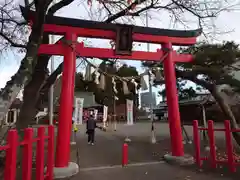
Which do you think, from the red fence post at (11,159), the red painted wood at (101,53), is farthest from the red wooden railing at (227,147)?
the red fence post at (11,159)

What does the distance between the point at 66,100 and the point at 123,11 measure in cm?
397

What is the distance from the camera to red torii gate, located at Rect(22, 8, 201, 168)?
7004 millimetres

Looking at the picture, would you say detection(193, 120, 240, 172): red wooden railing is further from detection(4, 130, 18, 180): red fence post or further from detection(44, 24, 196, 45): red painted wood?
detection(4, 130, 18, 180): red fence post

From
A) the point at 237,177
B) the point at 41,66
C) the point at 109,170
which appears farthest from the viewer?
the point at 41,66

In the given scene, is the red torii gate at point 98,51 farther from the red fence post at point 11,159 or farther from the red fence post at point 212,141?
the red fence post at point 11,159

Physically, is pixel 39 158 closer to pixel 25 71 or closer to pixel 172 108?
pixel 25 71

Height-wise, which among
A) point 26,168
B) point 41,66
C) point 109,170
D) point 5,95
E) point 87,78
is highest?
point 41,66

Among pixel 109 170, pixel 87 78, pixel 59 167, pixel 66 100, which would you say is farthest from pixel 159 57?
pixel 59 167

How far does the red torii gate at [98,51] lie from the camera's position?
7.00 m

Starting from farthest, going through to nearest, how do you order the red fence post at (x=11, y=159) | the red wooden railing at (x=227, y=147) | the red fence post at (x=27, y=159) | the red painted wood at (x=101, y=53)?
the red painted wood at (x=101, y=53) → the red wooden railing at (x=227, y=147) → the red fence post at (x=27, y=159) → the red fence post at (x=11, y=159)

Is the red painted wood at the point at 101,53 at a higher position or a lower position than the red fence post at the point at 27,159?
higher

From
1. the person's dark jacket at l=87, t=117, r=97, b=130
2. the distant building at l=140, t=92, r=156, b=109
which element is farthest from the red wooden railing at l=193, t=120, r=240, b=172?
the person's dark jacket at l=87, t=117, r=97, b=130

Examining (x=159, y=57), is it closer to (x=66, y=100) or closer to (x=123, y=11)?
(x=123, y=11)

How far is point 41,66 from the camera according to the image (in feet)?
28.5
